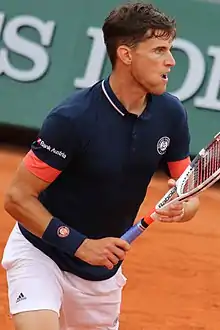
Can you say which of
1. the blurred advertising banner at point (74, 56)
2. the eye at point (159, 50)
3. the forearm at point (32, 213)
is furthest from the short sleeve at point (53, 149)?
the blurred advertising banner at point (74, 56)

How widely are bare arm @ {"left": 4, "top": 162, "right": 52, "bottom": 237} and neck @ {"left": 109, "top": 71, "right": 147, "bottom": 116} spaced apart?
48cm

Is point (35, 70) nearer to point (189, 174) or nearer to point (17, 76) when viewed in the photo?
point (17, 76)

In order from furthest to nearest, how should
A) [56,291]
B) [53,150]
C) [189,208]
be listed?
[189,208]
[56,291]
[53,150]

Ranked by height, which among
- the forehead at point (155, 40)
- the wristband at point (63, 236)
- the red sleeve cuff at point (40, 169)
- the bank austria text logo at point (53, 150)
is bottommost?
the wristband at point (63, 236)

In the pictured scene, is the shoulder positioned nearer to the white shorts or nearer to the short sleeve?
the short sleeve

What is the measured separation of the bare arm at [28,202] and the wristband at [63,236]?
2 centimetres

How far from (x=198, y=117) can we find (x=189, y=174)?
19.1ft

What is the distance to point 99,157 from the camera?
3875mm

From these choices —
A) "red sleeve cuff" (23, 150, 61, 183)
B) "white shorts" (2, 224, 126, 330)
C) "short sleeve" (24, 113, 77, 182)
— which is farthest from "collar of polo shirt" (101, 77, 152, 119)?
"white shorts" (2, 224, 126, 330)

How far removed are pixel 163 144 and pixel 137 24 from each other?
1.81 ft

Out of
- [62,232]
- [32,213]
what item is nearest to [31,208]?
[32,213]

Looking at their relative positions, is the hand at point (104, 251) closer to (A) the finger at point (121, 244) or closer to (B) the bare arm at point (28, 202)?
(A) the finger at point (121, 244)

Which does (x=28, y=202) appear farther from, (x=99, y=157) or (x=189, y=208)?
(x=189, y=208)

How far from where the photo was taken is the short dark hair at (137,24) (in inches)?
151
